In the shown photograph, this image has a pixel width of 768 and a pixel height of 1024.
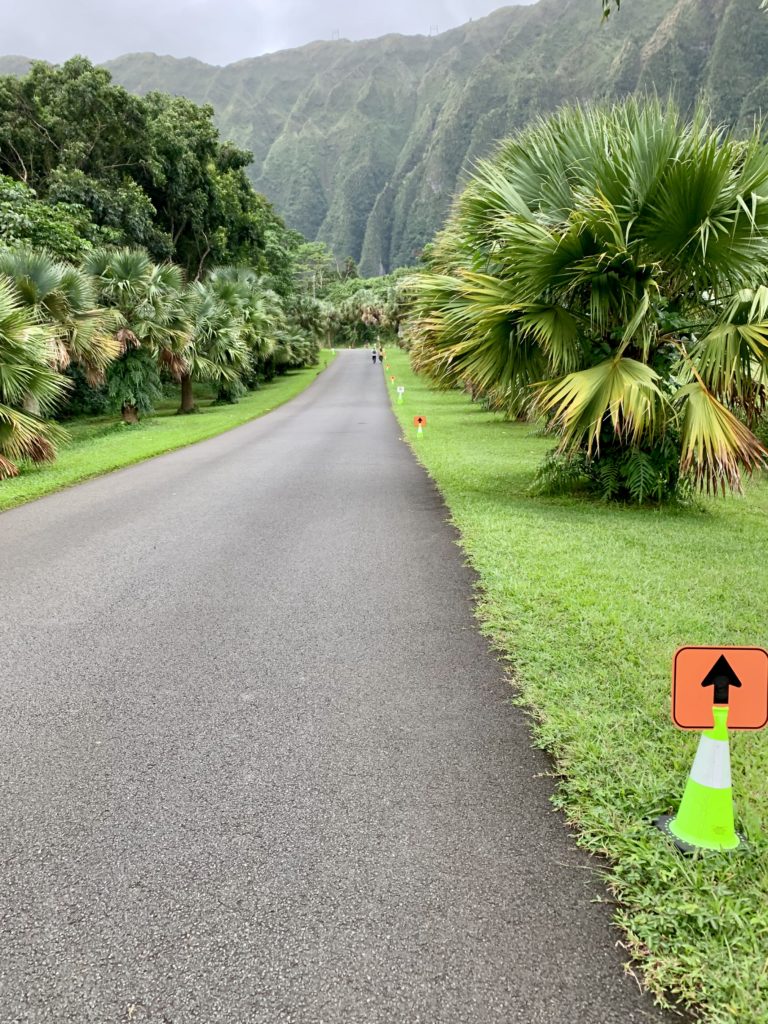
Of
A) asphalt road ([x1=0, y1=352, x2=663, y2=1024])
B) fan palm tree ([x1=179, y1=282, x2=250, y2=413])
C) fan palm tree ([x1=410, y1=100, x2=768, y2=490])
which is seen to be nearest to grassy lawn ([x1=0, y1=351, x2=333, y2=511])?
fan palm tree ([x1=179, y1=282, x2=250, y2=413])

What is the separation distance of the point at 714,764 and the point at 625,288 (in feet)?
22.0

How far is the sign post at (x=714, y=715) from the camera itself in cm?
219

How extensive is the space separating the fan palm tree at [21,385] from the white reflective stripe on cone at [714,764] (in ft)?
38.7

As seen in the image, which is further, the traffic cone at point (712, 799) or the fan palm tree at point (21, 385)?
the fan palm tree at point (21, 385)

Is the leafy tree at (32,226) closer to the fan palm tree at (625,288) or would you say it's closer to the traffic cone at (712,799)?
the fan palm tree at (625,288)

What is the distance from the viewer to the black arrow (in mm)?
2193

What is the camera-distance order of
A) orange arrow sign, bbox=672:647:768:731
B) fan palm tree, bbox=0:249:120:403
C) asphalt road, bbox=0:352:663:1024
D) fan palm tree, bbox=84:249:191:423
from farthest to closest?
fan palm tree, bbox=84:249:191:423 < fan palm tree, bbox=0:249:120:403 < orange arrow sign, bbox=672:647:768:731 < asphalt road, bbox=0:352:663:1024

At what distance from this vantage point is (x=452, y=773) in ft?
9.40

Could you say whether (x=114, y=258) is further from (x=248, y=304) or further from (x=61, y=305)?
(x=248, y=304)

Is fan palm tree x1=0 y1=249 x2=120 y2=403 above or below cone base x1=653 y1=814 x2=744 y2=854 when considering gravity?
above

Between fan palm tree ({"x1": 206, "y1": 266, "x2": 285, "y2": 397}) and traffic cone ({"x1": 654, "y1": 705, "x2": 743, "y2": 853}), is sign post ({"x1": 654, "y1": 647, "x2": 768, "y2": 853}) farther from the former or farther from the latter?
fan palm tree ({"x1": 206, "y1": 266, "x2": 285, "y2": 397})

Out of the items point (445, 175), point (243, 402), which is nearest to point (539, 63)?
point (445, 175)

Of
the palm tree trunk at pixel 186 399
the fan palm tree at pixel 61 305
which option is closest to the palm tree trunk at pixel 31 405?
the fan palm tree at pixel 61 305

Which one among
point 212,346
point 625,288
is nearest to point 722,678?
point 625,288
